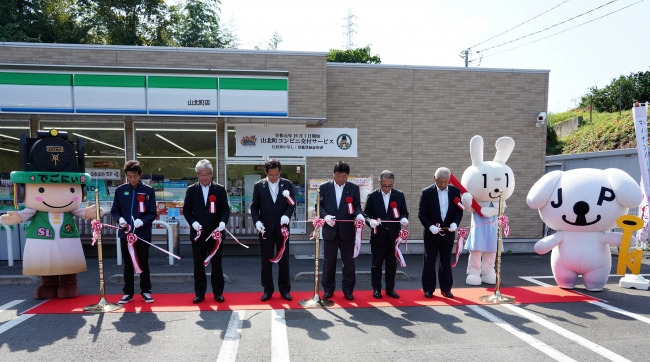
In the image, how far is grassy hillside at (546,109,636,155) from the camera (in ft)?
68.5

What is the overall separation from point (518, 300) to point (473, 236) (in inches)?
46.9

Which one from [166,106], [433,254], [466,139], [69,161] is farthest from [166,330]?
[466,139]

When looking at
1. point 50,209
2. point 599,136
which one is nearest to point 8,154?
point 50,209

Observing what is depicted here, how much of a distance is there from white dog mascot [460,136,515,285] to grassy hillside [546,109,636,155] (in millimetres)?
17430

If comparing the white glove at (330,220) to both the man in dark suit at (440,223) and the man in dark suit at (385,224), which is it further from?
the man in dark suit at (440,223)

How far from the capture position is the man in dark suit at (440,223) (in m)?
5.88

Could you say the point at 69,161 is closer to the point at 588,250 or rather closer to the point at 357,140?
the point at 357,140

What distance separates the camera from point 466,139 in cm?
1002

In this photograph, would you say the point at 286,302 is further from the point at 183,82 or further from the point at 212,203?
the point at 183,82

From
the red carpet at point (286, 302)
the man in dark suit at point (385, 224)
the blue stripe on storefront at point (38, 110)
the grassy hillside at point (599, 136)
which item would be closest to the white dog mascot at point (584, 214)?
the red carpet at point (286, 302)

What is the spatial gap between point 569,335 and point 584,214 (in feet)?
7.12

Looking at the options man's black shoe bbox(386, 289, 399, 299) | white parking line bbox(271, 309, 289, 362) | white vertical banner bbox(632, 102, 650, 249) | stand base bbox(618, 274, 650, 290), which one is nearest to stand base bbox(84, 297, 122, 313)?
white parking line bbox(271, 309, 289, 362)

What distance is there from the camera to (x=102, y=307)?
17.3ft

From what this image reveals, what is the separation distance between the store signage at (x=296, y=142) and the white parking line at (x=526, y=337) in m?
5.05
